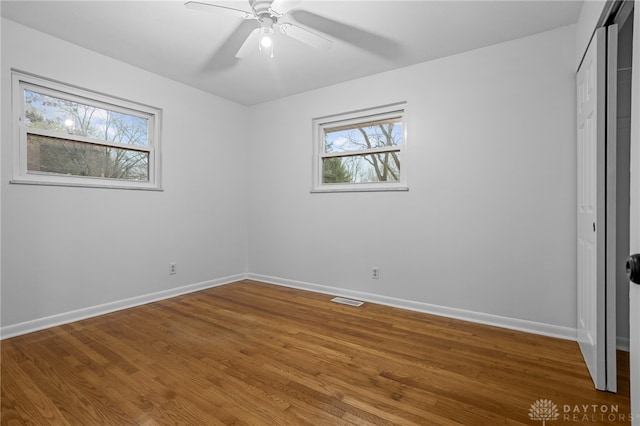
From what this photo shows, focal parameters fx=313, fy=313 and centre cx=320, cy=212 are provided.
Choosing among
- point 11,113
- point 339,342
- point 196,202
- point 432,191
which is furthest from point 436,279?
point 11,113

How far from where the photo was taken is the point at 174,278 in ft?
12.0

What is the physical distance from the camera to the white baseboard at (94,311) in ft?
8.25

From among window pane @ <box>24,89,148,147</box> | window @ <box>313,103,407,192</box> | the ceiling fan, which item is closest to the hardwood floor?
window @ <box>313,103,407,192</box>

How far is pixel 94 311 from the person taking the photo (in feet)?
9.74

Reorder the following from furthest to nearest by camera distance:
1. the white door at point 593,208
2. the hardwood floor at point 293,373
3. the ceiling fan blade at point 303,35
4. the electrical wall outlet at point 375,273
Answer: the electrical wall outlet at point 375,273, the ceiling fan blade at point 303,35, the white door at point 593,208, the hardwood floor at point 293,373

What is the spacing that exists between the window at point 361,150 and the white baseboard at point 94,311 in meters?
1.95

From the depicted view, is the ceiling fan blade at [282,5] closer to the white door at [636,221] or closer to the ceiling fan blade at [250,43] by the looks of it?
the ceiling fan blade at [250,43]

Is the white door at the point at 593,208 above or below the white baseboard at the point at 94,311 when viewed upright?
above

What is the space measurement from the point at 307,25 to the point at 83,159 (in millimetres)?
2444

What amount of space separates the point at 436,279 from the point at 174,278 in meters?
2.91

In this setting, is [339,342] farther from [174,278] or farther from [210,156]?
[210,156]

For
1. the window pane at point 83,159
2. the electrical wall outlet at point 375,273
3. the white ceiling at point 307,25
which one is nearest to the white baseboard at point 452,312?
the electrical wall outlet at point 375,273

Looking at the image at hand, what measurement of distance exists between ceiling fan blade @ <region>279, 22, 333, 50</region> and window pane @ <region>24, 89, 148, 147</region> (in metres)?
2.14

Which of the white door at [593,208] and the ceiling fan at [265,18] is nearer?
the white door at [593,208]
